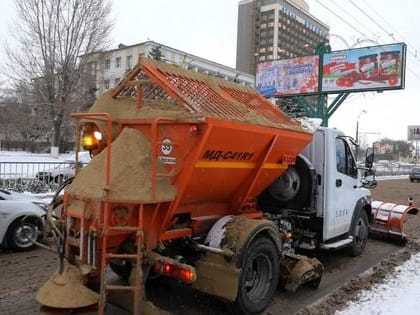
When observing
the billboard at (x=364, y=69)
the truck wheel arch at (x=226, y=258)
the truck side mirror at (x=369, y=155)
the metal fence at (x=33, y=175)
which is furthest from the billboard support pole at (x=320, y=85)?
the truck wheel arch at (x=226, y=258)

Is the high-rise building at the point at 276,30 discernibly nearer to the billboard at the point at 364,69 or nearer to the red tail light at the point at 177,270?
the billboard at the point at 364,69

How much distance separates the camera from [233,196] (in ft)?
18.5

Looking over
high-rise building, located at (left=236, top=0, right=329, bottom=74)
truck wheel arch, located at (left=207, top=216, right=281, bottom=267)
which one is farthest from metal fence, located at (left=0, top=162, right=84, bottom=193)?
high-rise building, located at (left=236, top=0, right=329, bottom=74)

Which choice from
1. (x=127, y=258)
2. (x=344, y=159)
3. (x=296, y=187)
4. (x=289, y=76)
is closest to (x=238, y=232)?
(x=127, y=258)

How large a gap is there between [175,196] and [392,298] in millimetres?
3341

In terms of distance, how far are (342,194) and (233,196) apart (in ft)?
9.38

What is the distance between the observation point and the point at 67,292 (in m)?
4.25

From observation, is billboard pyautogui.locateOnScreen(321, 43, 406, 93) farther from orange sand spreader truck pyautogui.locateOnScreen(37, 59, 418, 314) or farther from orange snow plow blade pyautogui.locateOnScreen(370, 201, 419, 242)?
orange sand spreader truck pyautogui.locateOnScreen(37, 59, 418, 314)

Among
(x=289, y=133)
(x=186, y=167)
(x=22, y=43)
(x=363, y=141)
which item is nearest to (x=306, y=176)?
(x=289, y=133)

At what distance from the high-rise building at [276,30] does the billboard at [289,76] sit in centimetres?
214

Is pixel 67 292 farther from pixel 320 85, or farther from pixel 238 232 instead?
pixel 320 85

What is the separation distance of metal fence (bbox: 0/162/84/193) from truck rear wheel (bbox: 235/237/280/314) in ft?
31.8

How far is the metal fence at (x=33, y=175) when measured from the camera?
14.0m

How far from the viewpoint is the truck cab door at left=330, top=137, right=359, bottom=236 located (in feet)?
24.5
